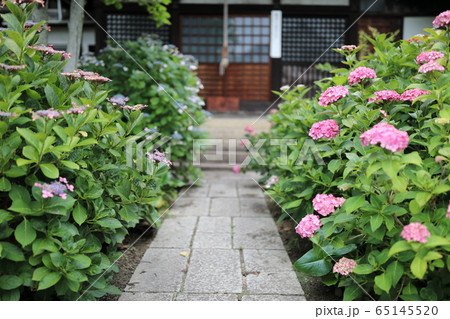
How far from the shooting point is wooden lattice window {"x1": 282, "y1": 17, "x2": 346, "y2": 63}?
372 inches

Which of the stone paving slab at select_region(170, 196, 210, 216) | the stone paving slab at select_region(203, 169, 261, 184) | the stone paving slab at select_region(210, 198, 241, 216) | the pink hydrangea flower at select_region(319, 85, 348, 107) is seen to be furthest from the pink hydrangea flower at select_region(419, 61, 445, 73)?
the stone paving slab at select_region(203, 169, 261, 184)

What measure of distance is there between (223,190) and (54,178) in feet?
10.6

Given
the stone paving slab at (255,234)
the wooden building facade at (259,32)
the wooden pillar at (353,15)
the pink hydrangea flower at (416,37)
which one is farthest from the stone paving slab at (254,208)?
the wooden pillar at (353,15)

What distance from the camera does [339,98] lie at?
91.4 inches

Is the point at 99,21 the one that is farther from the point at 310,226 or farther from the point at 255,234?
the point at 310,226

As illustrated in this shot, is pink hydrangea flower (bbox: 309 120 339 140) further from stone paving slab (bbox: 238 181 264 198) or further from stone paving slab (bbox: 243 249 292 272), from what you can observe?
stone paving slab (bbox: 238 181 264 198)

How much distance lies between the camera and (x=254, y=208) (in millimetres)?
4141

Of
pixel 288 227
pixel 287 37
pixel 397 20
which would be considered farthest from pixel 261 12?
pixel 288 227

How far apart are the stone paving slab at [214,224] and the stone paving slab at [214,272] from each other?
1.54 feet

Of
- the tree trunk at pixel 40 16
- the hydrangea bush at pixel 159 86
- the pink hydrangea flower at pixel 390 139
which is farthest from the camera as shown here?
the hydrangea bush at pixel 159 86

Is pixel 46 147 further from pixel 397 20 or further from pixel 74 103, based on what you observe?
pixel 397 20

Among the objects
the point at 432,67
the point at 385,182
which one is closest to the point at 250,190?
the point at 432,67

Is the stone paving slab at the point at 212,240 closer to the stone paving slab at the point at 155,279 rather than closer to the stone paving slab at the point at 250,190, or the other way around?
the stone paving slab at the point at 155,279

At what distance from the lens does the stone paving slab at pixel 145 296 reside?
2236 mm
